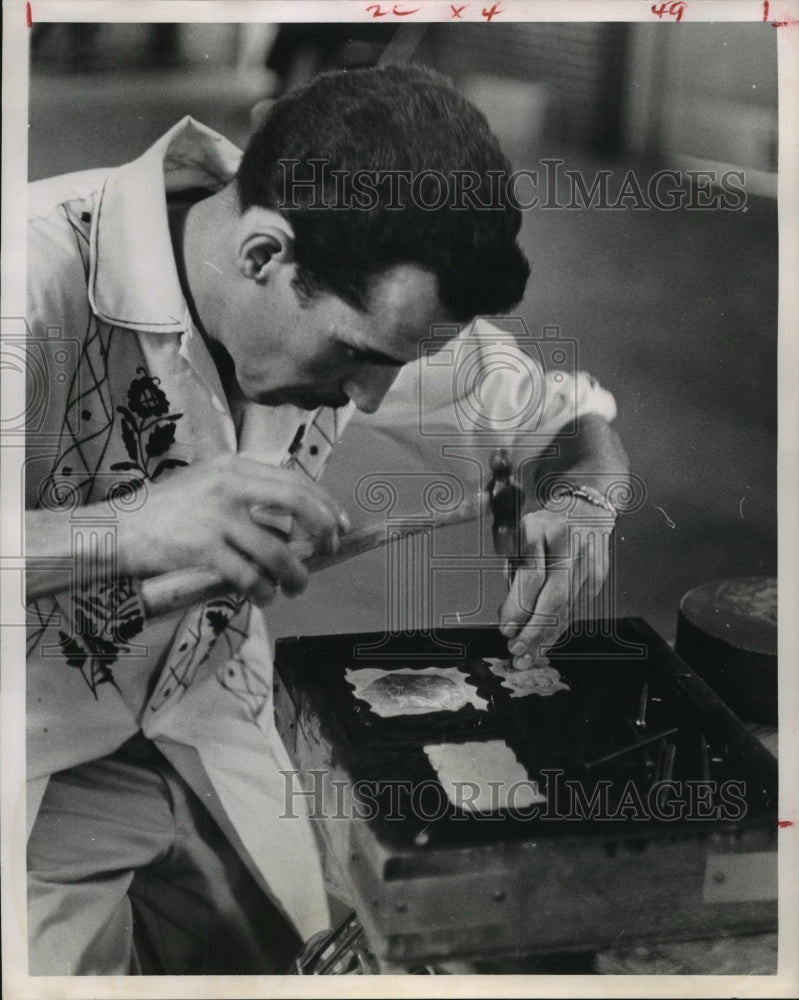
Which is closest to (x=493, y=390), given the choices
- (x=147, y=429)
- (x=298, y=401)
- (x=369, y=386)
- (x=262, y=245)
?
(x=369, y=386)

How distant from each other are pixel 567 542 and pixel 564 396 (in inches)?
8.3

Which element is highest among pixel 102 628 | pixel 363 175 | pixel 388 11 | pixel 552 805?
pixel 388 11

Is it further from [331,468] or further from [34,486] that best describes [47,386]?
[331,468]

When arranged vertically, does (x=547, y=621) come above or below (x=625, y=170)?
below

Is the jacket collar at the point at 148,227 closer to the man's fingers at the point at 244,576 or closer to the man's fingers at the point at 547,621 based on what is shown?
the man's fingers at the point at 244,576

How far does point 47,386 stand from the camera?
4.59 ft

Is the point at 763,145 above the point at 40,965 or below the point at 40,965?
above

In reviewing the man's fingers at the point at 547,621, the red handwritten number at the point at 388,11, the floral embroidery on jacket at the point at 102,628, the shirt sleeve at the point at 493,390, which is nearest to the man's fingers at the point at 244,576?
the floral embroidery on jacket at the point at 102,628

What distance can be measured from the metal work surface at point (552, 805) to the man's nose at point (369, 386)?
34 cm

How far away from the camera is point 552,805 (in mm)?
1366

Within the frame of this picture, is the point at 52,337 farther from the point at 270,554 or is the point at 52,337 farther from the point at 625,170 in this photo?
the point at 625,170

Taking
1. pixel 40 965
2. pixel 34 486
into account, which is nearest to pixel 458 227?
pixel 34 486

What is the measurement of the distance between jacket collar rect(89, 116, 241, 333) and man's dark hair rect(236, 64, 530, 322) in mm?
59

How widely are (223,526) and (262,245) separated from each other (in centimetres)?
40
